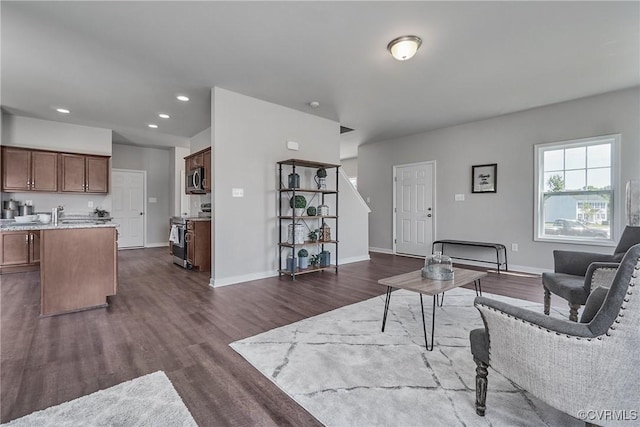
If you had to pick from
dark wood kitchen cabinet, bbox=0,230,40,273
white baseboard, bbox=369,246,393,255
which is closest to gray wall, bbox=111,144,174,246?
dark wood kitchen cabinet, bbox=0,230,40,273

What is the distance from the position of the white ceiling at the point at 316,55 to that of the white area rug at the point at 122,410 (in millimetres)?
2693

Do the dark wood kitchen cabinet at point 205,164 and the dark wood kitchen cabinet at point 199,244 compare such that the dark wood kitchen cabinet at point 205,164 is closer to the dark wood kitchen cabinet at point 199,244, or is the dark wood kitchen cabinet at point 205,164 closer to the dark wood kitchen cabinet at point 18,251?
the dark wood kitchen cabinet at point 199,244

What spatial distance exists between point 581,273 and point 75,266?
4.85m

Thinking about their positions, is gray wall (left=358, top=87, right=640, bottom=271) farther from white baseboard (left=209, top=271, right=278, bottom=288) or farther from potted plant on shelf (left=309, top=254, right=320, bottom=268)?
white baseboard (left=209, top=271, right=278, bottom=288)

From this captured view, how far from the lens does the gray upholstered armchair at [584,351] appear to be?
1.00 meters

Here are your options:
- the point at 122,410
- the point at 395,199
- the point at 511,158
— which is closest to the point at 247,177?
the point at 122,410

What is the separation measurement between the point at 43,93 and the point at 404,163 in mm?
6220

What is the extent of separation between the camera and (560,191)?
4438 mm

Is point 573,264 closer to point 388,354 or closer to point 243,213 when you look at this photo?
point 388,354

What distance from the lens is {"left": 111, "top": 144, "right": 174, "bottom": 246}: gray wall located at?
7.39m

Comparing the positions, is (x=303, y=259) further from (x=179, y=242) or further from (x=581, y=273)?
(x=581, y=273)

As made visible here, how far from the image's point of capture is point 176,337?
2.32 meters


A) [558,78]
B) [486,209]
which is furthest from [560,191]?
[558,78]

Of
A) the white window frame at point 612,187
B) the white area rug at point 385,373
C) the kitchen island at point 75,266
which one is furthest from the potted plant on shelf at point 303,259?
the white window frame at point 612,187
